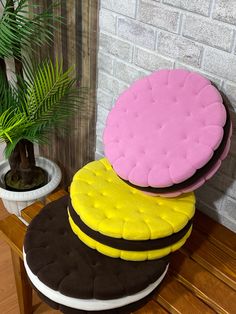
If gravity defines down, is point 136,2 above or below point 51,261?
above

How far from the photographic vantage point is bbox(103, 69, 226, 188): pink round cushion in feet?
3.64

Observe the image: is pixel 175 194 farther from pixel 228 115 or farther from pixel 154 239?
pixel 228 115

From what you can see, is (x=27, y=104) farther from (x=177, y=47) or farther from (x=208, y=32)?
(x=208, y=32)

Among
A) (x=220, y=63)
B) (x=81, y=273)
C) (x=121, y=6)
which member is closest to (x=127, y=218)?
(x=81, y=273)

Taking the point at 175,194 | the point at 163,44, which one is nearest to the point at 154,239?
the point at 175,194

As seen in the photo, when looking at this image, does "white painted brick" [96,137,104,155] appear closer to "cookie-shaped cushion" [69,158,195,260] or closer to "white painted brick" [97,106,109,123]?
"white painted brick" [97,106,109,123]

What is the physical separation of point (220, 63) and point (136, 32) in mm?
345

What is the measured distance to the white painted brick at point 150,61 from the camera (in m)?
1.34

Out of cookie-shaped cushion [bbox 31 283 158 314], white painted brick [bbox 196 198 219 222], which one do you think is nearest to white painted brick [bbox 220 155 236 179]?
white painted brick [bbox 196 198 219 222]

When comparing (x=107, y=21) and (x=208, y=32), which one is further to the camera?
(x=107, y=21)

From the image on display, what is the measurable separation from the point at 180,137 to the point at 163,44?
358mm

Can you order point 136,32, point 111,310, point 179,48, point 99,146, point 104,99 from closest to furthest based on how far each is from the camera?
point 111,310, point 179,48, point 136,32, point 104,99, point 99,146

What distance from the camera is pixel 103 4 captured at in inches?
56.9

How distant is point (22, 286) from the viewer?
4.83 ft
